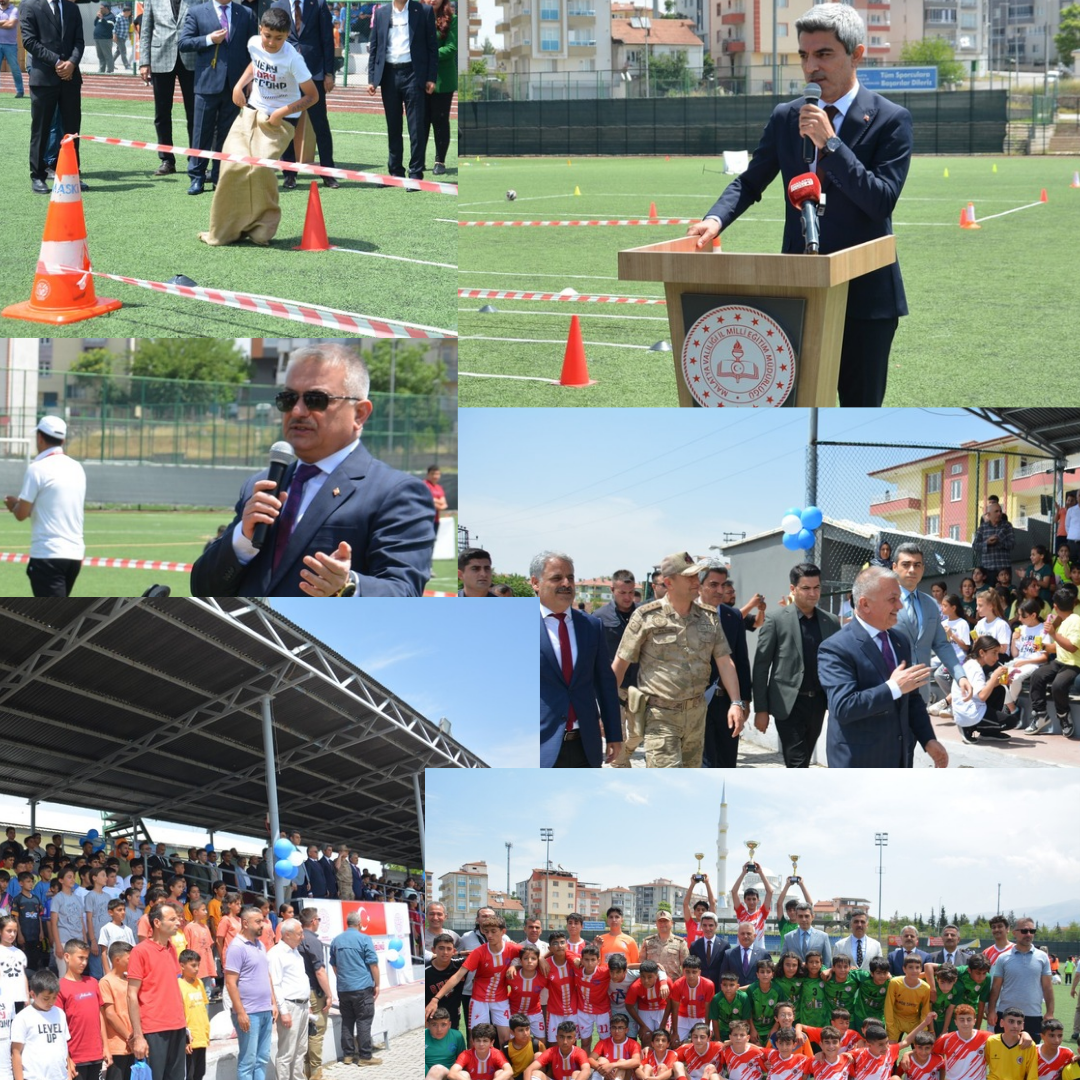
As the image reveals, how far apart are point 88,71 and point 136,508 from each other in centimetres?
445

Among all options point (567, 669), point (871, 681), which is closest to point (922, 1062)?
point (871, 681)

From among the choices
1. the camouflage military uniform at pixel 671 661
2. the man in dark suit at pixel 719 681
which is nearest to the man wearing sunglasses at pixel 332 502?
the camouflage military uniform at pixel 671 661

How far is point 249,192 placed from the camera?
10.0m

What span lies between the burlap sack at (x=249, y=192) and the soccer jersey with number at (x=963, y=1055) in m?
7.01

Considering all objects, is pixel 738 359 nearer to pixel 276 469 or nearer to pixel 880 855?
pixel 276 469

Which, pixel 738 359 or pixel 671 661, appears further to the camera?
pixel 671 661

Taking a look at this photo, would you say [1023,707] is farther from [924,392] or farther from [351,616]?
[351,616]

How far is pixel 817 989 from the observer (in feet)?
21.0

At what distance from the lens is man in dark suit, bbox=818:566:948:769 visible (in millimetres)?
5855

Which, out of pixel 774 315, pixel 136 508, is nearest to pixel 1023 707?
pixel 774 315

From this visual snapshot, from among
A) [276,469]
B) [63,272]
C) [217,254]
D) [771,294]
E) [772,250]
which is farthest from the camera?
[772,250]

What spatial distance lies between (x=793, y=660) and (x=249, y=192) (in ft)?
19.0

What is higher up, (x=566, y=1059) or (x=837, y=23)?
(x=837, y=23)

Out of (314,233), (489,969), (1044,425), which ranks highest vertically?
(314,233)
